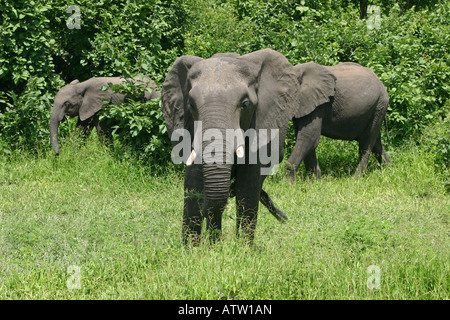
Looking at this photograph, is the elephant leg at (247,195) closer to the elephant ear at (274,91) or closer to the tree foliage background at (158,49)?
the elephant ear at (274,91)

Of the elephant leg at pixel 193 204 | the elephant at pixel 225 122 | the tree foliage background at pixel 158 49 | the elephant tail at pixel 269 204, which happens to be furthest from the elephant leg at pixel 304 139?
the elephant leg at pixel 193 204

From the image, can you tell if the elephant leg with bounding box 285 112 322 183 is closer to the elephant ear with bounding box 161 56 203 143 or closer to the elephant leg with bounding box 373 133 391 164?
the elephant leg with bounding box 373 133 391 164

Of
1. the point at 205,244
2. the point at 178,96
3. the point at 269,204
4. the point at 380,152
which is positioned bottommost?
the point at 205,244

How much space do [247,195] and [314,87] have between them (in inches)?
156

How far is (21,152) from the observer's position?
10.1 m

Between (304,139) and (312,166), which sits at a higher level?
(304,139)

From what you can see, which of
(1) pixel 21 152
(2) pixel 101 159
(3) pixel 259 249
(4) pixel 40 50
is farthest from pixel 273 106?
(4) pixel 40 50

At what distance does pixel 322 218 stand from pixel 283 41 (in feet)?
16.3

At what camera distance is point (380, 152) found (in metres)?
10.5

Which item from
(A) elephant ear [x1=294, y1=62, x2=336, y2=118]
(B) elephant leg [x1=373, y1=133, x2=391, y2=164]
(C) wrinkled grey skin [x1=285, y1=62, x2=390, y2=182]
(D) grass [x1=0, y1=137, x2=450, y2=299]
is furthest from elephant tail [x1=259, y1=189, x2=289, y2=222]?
(B) elephant leg [x1=373, y1=133, x2=391, y2=164]

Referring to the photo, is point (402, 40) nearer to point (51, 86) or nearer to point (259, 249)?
point (51, 86)

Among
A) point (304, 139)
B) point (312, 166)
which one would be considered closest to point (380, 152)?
point (312, 166)

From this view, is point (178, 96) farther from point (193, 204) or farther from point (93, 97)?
point (93, 97)

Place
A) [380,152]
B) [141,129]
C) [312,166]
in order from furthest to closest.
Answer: [380,152] < [312,166] < [141,129]
